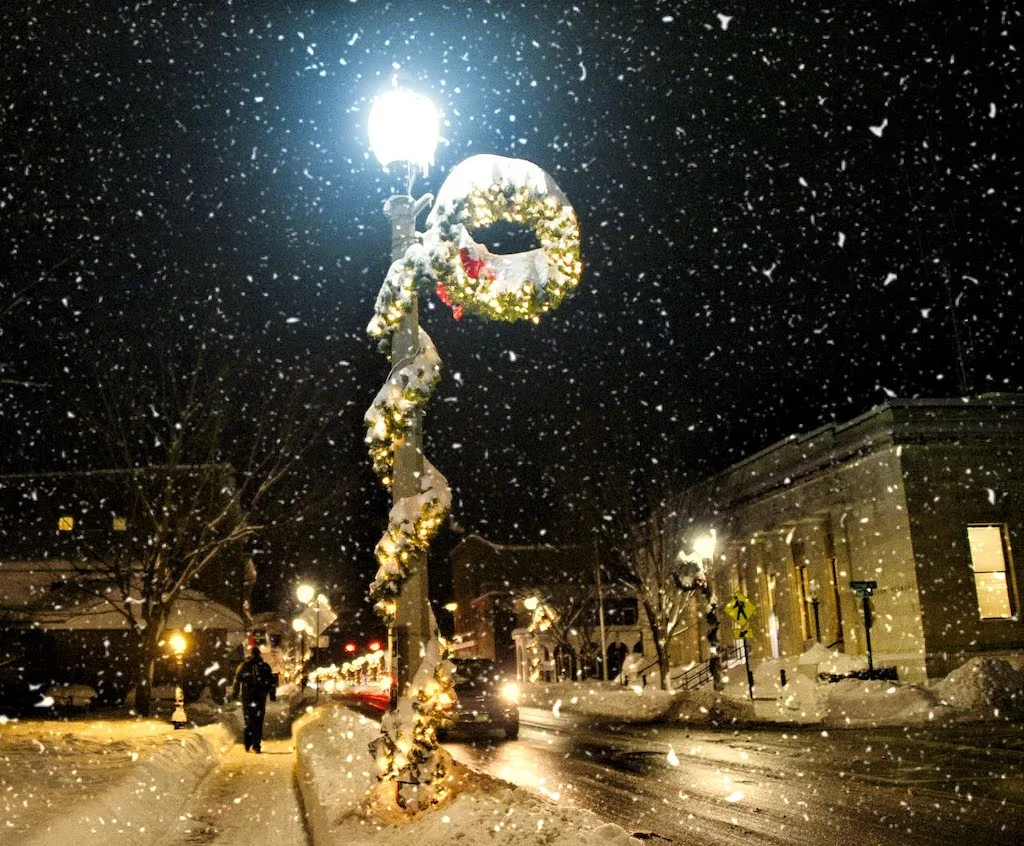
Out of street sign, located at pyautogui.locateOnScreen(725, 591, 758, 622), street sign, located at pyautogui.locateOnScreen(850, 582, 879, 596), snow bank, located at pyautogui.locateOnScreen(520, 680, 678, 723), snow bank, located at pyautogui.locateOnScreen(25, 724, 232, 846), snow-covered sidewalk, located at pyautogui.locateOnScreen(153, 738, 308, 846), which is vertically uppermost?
street sign, located at pyautogui.locateOnScreen(850, 582, 879, 596)

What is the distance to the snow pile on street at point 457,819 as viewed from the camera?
5363 millimetres

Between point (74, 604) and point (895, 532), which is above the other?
point (895, 532)

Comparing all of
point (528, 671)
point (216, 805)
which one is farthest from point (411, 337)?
point (528, 671)

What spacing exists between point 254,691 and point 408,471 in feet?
32.1

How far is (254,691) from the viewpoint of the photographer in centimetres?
1554

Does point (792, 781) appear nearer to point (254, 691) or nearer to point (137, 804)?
point (137, 804)

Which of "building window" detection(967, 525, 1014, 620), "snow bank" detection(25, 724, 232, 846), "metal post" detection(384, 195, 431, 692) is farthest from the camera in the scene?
"building window" detection(967, 525, 1014, 620)

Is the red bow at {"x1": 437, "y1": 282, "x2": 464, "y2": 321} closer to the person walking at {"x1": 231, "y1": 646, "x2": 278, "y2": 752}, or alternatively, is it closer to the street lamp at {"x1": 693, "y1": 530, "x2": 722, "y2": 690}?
the person walking at {"x1": 231, "y1": 646, "x2": 278, "y2": 752}

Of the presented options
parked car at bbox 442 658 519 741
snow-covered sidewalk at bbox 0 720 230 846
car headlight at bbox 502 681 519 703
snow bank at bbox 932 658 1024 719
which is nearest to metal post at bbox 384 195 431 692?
snow-covered sidewalk at bbox 0 720 230 846

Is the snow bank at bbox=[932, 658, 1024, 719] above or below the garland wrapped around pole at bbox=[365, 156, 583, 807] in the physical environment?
below

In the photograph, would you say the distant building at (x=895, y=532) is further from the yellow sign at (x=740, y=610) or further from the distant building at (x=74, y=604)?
the distant building at (x=74, y=604)

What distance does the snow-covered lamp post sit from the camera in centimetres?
675

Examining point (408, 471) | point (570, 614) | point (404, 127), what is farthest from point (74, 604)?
point (404, 127)

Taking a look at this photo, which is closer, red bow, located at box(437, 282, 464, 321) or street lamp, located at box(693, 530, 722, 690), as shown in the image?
red bow, located at box(437, 282, 464, 321)
